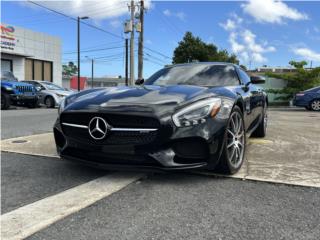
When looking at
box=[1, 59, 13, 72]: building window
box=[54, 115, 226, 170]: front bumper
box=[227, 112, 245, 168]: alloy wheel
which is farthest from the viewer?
box=[1, 59, 13, 72]: building window

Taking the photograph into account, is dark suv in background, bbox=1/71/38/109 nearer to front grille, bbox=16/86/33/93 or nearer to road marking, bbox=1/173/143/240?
front grille, bbox=16/86/33/93

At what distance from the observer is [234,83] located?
4832 mm

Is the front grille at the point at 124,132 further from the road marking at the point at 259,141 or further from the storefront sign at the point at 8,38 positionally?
the storefront sign at the point at 8,38

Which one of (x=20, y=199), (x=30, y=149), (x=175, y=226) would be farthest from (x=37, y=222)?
(x=30, y=149)

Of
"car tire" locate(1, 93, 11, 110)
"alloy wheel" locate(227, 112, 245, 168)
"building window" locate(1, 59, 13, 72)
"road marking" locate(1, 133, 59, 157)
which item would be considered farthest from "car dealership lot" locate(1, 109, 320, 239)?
"building window" locate(1, 59, 13, 72)

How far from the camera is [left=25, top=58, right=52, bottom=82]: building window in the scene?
27.6 m

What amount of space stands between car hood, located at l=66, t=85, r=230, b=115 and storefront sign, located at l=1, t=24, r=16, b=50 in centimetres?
2350

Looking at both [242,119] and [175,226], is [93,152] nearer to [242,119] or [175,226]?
[175,226]

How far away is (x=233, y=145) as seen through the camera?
3.90 m

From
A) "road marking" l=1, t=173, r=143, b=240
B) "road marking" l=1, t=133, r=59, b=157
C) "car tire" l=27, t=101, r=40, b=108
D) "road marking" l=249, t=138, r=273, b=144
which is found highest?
"car tire" l=27, t=101, r=40, b=108

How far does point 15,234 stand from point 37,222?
20 cm

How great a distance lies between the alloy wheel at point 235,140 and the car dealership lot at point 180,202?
0.17 meters

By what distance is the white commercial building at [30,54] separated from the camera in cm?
2538

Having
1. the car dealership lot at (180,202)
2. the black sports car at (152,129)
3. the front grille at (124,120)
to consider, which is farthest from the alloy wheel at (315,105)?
the front grille at (124,120)
